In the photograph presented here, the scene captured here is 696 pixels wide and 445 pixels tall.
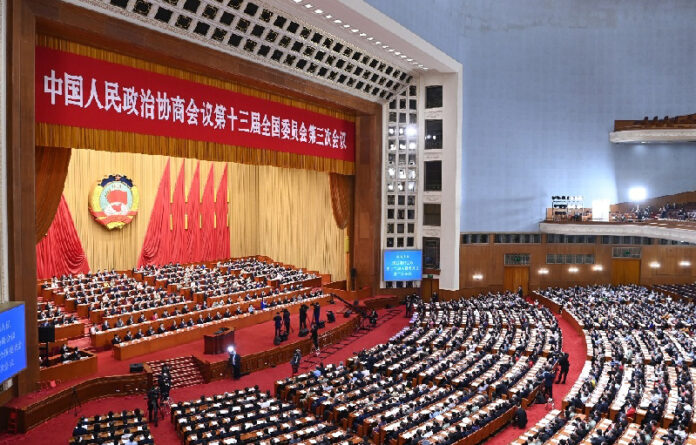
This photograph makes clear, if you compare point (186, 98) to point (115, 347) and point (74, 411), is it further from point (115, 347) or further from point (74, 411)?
point (74, 411)

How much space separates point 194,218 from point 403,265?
911 cm

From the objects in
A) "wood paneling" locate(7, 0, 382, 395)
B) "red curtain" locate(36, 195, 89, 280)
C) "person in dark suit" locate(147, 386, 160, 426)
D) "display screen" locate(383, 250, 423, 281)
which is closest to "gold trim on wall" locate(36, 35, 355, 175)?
"wood paneling" locate(7, 0, 382, 395)

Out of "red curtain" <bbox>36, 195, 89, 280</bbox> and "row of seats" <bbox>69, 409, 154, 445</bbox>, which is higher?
"red curtain" <bbox>36, 195, 89, 280</bbox>

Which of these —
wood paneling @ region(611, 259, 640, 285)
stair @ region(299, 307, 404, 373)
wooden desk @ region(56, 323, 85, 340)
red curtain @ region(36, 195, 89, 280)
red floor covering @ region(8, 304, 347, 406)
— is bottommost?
stair @ region(299, 307, 404, 373)

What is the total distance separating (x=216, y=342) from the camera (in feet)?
45.0

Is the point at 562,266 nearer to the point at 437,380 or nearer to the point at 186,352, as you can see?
the point at 437,380

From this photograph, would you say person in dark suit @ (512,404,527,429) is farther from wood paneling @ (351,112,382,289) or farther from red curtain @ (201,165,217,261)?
red curtain @ (201,165,217,261)

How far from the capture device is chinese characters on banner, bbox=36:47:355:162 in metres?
11.6

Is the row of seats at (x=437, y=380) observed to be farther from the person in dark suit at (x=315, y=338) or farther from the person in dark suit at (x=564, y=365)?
the person in dark suit at (x=315, y=338)

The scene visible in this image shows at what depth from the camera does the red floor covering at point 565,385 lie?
9.52 m

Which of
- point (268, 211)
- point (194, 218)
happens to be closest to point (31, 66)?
point (194, 218)

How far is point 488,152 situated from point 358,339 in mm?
10494

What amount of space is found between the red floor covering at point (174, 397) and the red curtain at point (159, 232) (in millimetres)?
7377

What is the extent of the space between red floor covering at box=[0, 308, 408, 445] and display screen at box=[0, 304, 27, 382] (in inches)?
48.0
